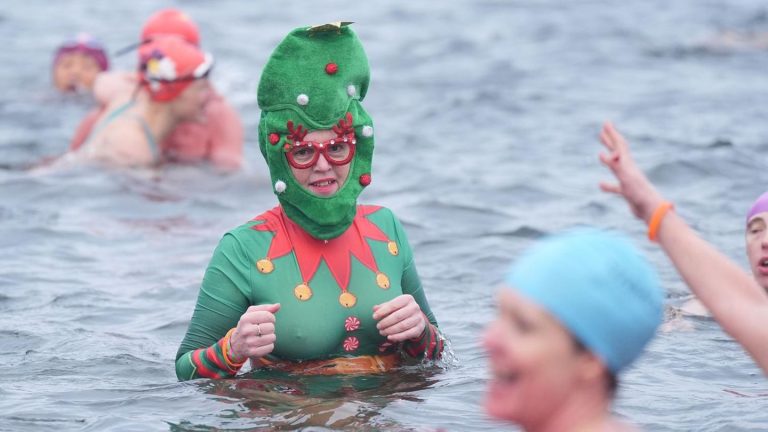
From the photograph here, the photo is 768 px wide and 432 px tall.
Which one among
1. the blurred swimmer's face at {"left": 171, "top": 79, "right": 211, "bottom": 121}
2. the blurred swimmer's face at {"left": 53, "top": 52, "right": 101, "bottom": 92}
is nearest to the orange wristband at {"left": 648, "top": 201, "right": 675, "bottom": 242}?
the blurred swimmer's face at {"left": 171, "top": 79, "right": 211, "bottom": 121}

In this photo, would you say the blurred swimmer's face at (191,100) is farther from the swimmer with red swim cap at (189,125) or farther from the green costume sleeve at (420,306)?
the green costume sleeve at (420,306)

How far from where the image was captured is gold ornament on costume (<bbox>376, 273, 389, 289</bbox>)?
18.0 ft

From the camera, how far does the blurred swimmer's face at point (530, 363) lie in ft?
9.88

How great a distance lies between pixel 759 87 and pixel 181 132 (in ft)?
26.3

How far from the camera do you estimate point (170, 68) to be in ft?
36.1

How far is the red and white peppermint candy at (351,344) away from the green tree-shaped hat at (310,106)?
1.49ft

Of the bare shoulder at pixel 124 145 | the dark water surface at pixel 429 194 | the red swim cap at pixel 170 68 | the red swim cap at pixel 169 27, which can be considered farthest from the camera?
the red swim cap at pixel 169 27

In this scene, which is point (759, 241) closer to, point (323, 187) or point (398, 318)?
point (398, 318)

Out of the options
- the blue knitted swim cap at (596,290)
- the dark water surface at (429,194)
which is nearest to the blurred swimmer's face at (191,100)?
the dark water surface at (429,194)

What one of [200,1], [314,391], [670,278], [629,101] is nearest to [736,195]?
[670,278]

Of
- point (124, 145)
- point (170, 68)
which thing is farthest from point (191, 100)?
point (124, 145)

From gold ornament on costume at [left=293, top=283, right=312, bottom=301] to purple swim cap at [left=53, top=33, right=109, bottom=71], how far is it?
1193cm

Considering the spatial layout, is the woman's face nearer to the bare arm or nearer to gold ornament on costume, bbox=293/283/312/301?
gold ornament on costume, bbox=293/283/312/301

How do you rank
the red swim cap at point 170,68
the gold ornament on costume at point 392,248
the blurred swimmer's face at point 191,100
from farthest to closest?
the blurred swimmer's face at point 191,100, the red swim cap at point 170,68, the gold ornament on costume at point 392,248
